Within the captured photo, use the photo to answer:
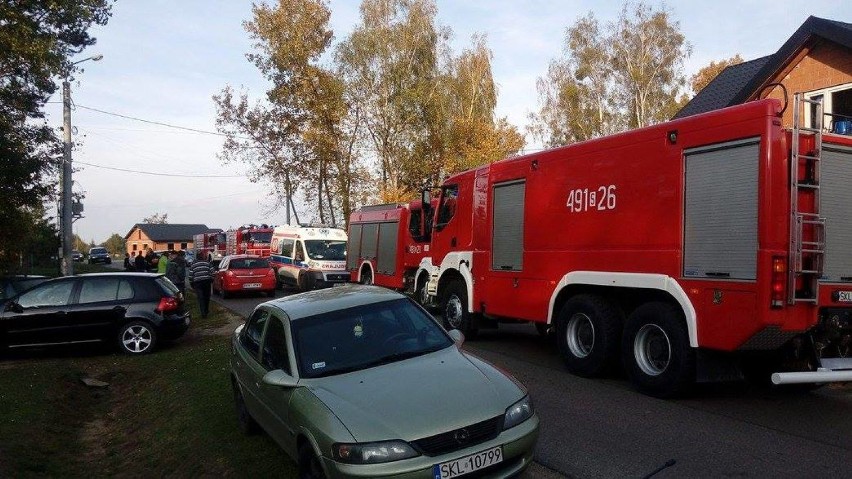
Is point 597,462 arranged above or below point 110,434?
above

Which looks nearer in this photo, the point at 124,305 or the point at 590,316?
the point at 590,316

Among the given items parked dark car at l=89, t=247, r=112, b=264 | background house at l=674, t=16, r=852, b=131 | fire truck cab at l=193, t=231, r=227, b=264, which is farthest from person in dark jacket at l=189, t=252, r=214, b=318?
parked dark car at l=89, t=247, r=112, b=264

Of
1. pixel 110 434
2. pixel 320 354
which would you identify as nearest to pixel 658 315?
pixel 320 354

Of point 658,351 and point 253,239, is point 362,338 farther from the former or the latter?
point 253,239

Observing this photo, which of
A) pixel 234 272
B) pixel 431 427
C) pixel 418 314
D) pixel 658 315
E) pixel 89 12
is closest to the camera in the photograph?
pixel 431 427

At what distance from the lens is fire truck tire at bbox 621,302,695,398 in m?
6.74

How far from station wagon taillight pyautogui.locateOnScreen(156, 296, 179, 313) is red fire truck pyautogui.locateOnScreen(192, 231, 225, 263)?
101 feet

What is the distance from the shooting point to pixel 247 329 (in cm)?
652

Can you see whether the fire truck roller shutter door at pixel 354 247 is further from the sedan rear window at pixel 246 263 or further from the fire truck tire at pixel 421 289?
the fire truck tire at pixel 421 289

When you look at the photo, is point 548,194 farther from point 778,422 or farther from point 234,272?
point 234,272

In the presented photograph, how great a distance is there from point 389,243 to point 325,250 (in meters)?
6.86

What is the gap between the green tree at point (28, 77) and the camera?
1441cm

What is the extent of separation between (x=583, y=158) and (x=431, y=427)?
5.17 m

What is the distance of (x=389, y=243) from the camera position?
17.5m
